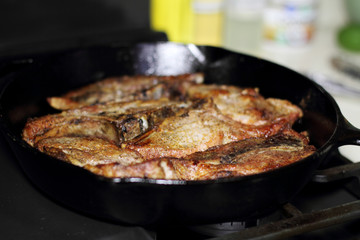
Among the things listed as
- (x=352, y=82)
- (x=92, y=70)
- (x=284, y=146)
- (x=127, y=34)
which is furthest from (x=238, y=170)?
(x=352, y=82)

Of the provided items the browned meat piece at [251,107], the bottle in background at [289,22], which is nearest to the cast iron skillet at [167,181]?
the browned meat piece at [251,107]

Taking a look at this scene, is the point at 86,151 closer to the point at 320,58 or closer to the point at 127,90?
the point at 127,90

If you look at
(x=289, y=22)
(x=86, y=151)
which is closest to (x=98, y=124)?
(x=86, y=151)

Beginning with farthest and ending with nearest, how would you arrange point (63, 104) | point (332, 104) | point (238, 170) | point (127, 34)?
point (127, 34) → point (63, 104) → point (332, 104) → point (238, 170)

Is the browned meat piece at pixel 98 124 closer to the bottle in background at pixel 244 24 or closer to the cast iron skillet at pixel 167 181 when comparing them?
the cast iron skillet at pixel 167 181

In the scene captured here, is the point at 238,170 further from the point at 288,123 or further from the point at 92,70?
the point at 92,70

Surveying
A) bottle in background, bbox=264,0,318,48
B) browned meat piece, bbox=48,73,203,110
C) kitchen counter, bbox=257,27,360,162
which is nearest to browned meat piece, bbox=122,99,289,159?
browned meat piece, bbox=48,73,203,110
